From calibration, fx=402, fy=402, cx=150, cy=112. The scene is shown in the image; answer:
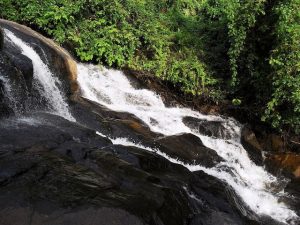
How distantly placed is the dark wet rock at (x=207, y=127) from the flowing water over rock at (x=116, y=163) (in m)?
0.04

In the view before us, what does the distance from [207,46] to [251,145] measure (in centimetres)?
479

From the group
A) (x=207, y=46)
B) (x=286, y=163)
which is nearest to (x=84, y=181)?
(x=286, y=163)

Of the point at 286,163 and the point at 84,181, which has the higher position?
the point at 84,181

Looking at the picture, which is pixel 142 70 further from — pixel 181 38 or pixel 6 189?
pixel 6 189

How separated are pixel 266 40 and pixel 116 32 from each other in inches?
192

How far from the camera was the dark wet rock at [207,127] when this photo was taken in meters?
11.5

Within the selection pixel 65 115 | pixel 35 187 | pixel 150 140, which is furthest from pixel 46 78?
pixel 35 187

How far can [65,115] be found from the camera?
369 inches

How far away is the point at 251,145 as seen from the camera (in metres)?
11.7

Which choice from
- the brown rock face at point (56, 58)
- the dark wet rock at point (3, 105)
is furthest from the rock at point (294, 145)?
the dark wet rock at point (3, 105)

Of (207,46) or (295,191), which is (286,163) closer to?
(295,191)

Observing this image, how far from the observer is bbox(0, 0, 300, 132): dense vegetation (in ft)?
38.4

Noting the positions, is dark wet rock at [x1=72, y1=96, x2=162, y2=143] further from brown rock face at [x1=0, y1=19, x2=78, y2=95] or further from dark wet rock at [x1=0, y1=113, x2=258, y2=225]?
dark wet rock at [x1=0, y1=113, x2=258, y2=225]

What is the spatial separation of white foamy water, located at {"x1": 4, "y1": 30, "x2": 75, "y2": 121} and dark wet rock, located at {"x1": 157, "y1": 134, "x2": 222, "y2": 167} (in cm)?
227
